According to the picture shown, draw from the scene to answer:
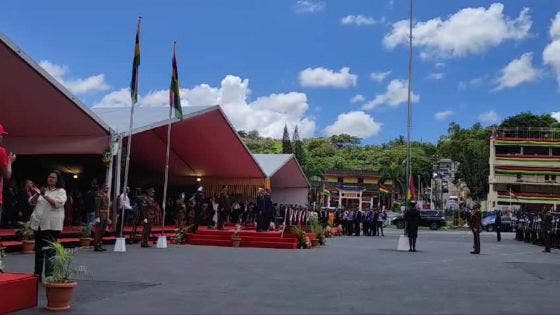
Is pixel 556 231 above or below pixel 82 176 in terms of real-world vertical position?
below

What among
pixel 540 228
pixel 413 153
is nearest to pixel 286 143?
pixel 413 153

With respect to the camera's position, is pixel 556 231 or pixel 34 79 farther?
pixel 556 231

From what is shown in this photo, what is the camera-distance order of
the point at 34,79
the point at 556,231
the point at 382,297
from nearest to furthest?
1. the point at 382,297
2. the point at 34,79
3. the point at 556,231

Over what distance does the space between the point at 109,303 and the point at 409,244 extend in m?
13.3

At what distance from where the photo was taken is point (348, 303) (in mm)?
7473

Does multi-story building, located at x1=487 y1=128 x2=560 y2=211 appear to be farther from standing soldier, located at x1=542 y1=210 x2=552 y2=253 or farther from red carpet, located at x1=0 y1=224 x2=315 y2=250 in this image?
red carpet, located at x1=0 y1=224 x2=315 y2=250

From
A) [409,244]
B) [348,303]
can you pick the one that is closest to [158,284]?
[348,303]

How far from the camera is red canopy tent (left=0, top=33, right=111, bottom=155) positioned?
14.5 m

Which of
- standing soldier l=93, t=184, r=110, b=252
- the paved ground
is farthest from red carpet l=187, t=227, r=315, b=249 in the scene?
standing soldier l=93, t=184, r=110, b=252

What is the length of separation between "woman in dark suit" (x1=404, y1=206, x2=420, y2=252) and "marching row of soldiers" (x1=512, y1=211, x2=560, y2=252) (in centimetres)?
578

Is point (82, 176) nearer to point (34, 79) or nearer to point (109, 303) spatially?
point (34, 79)

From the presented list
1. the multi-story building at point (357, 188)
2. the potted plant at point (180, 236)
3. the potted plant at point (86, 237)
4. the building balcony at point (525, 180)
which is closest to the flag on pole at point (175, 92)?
the potted plant at point (180, 236)

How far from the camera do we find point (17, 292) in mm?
6219

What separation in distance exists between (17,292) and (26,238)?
801 centimetres
